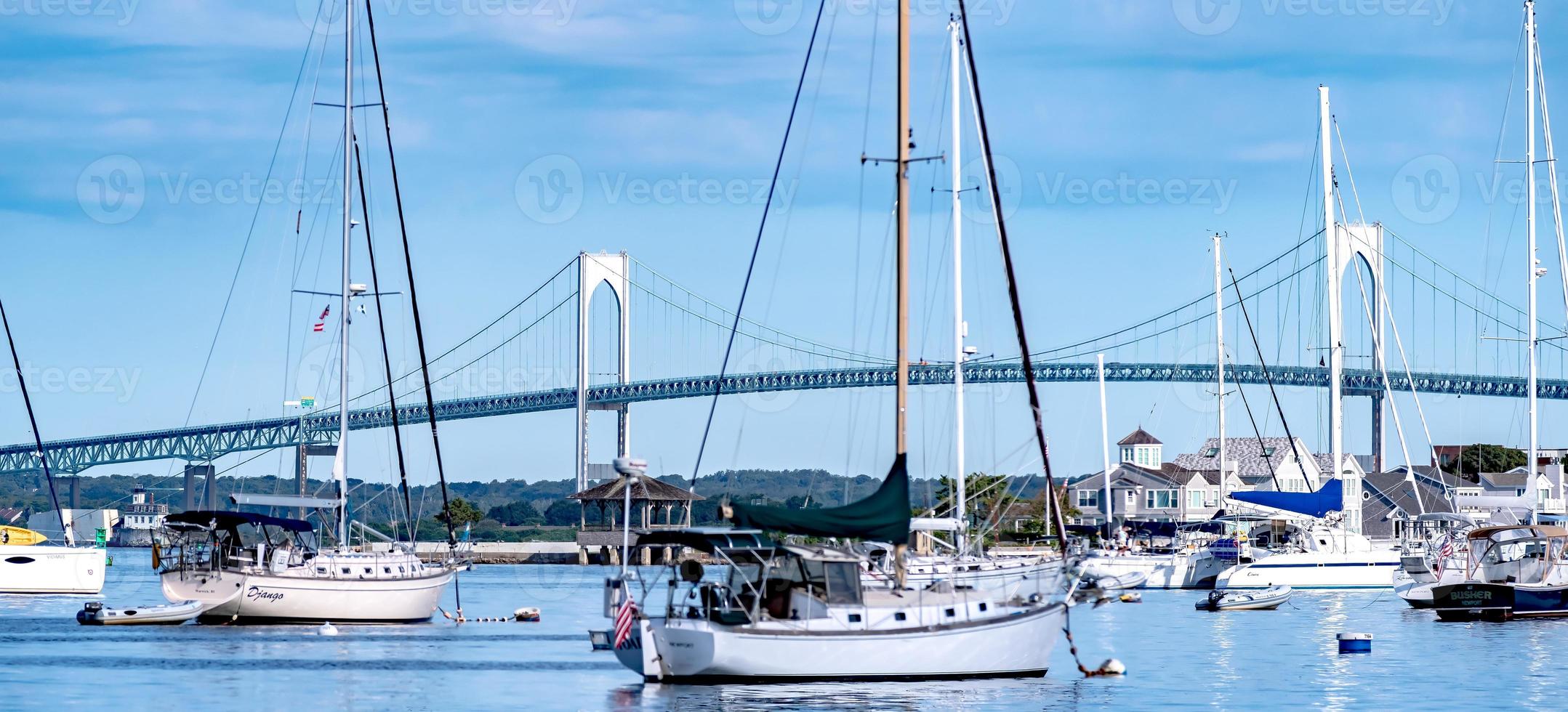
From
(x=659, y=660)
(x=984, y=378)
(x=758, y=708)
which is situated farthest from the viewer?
(x=984, y=378)

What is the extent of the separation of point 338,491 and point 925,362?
542 inches

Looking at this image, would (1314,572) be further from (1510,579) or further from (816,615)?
(816,615)

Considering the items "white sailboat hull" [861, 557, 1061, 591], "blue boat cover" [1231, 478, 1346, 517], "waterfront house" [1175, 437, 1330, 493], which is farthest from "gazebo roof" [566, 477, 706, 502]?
"white sailboat hull" [861, 557, 1061, 591]

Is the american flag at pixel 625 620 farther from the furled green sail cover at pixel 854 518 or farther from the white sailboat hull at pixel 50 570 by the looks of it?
the white sailboat hull at pixel 50 570

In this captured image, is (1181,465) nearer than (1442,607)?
No

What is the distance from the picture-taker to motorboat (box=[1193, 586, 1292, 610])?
51188 mm

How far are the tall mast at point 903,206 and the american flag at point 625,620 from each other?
4256 millimetres

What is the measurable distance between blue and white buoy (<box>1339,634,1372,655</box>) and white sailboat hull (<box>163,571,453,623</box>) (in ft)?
59.1

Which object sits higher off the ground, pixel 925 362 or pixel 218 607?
pixel 925 362

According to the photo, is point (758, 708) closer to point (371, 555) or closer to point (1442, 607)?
point (371, 555)

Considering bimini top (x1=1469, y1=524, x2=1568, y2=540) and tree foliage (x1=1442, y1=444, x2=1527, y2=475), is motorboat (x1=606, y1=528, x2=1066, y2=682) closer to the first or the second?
bimini top (x1=1469, y1=524, x2=1568, y2=540)

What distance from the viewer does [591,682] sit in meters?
29.1

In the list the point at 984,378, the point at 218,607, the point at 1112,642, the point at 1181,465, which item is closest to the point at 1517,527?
the point at 1112,642

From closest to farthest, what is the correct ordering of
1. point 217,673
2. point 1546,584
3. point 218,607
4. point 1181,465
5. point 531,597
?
point 217,673 → point 218,607 → point 1546,584 → point 531,597 → point 1181,465
